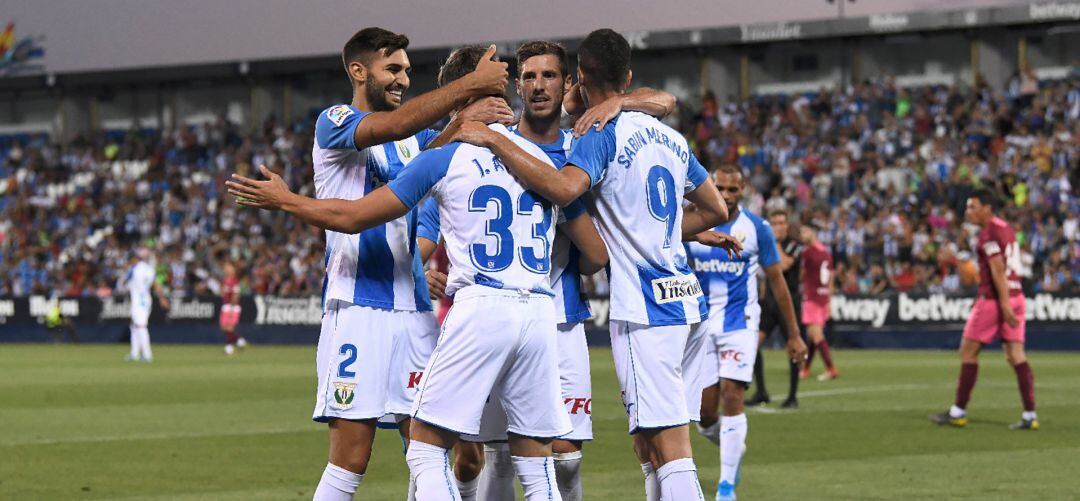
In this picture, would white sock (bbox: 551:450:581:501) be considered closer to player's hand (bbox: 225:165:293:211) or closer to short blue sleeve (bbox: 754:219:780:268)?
player's hand (bbox: 225:165:293:211)

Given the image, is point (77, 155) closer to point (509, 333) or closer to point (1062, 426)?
point (1062, 426)

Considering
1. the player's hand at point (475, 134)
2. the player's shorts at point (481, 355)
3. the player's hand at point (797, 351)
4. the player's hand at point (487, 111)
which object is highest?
the player's hand at point (487, 111)

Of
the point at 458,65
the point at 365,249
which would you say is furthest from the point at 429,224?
the point at 458,65

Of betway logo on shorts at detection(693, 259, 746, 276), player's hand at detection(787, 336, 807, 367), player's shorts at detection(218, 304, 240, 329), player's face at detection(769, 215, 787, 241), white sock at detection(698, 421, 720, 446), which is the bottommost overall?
player's shorts at detection(218, 304, 240, 329)

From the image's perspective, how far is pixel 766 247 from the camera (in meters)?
11.4

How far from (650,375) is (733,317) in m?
4.61

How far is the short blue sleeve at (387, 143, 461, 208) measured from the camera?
247 inches

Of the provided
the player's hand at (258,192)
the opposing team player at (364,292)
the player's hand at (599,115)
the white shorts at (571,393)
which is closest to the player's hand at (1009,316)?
the white shorts at (571,393)

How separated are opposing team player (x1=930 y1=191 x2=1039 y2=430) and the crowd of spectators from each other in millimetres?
15322

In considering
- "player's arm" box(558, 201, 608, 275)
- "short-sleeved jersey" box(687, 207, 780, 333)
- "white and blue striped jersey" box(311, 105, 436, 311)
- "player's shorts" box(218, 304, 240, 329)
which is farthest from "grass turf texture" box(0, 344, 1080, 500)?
"player's shorts" box(218, 304, 240, 329)

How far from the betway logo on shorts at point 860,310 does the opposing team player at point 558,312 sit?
25.4 m

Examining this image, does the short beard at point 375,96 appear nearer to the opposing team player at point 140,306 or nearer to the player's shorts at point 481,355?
the player's shorts at point 481,355

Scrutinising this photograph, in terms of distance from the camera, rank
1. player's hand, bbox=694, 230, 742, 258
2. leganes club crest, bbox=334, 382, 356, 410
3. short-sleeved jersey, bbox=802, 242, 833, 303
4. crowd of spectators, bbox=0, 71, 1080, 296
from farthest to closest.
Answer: crowd of spectators, bbox=0, 71, 1080, 296 → short-sleeved jersey, bbox=802, 242, 833, 303 → player's hand, bbox=694, 230, 742, 258 → leganes club crest, bbox=334, 382, 356, 410

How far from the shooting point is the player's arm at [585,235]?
6.91 m
